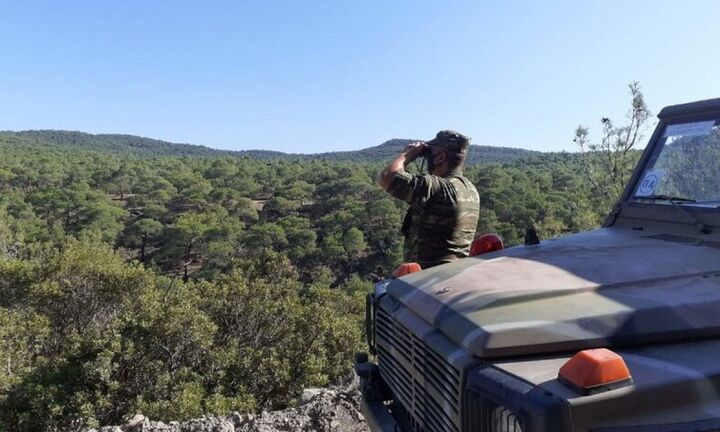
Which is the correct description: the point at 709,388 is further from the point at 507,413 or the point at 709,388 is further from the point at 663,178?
the point at 663,178

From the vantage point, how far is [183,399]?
41.1 ft

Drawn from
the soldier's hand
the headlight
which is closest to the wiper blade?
the soldier's hand

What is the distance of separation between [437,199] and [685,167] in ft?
4.82

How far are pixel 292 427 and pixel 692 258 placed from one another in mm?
3302

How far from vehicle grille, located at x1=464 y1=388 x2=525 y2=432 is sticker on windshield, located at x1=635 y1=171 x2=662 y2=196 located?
2.30m

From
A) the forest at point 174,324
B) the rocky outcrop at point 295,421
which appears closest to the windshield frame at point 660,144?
the rocky outcrop at point 295,421

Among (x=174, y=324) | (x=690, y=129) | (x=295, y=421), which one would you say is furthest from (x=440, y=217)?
(x=174, y=324)

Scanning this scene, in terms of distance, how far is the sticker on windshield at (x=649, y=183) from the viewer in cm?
380

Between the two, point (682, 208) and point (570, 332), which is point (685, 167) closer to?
point (682, 208)

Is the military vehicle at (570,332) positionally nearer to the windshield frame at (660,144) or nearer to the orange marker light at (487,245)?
the windshield frame at (660,144)

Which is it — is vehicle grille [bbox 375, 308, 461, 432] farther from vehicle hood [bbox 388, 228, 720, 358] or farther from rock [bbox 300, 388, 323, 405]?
rock [bbox 300, 388, 323, 405]

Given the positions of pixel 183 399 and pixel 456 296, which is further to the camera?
pixel 183 399

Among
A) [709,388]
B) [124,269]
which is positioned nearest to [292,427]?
[709,388]

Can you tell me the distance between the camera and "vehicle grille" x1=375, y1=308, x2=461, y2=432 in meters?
2.30
